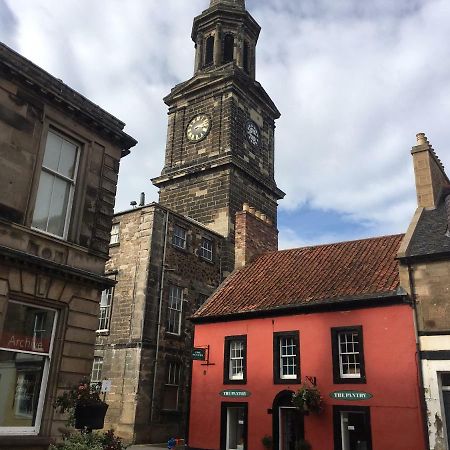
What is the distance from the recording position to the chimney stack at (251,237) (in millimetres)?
25891

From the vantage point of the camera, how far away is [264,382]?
746 inches

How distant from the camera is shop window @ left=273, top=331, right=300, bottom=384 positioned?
18406 millimetres

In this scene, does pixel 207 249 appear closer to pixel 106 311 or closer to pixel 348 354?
pixel 106 311

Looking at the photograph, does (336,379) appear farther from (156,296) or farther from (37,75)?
(37,75)

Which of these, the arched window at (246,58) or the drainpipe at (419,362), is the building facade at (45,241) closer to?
the drainpipe at (419,362)

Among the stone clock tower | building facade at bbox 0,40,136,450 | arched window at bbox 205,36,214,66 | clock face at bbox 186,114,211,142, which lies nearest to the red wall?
the stone clock tower

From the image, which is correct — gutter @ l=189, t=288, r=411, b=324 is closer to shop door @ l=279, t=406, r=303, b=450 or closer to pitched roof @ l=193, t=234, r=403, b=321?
pitched roof @ l=193, t=234, r=403, b=321

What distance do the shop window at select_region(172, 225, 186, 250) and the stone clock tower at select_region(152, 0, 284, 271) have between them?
3.74m

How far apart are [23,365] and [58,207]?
3.40 meters

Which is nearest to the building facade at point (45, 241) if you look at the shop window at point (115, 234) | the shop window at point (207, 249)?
the shop window at point (115, 234)

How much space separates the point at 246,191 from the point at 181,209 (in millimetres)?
4464

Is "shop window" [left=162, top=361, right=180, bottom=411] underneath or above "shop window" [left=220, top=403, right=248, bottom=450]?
above

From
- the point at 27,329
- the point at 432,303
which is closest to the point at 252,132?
the point at 432,303

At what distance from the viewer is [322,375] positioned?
692 inches
